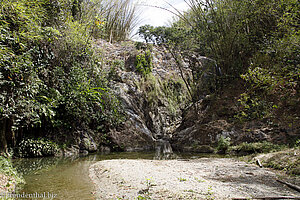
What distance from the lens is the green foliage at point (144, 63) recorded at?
37.0ft

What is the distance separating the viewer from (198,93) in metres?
9.94

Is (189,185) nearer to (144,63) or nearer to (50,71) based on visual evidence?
(50,71)

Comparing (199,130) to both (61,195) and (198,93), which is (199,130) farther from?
(61,195)

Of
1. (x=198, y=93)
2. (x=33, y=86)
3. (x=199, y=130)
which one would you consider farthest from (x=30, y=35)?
(x=198, y=93)

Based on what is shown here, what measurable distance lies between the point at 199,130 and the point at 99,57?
583cm

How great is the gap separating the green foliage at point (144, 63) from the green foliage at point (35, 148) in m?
6.43

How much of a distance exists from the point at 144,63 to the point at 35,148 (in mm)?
7381

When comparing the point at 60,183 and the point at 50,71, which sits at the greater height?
the point at 50,71

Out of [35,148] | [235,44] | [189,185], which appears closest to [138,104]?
[35,148]

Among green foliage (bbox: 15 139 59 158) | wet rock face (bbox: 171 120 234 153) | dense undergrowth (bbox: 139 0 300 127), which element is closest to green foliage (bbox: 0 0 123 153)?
green foliage (bbox: 15 139 59 158)

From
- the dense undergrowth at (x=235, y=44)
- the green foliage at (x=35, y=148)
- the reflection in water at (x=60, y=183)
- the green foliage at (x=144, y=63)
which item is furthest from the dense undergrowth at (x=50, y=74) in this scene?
the dense undergrowth at (x=235, y=44)

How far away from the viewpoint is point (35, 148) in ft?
19.5

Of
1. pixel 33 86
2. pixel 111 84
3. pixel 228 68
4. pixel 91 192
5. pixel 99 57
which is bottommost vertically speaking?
pixel 91 192

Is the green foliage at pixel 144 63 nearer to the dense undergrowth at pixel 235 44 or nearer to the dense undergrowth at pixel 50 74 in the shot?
the dense undergrowth at pixel 235 44
